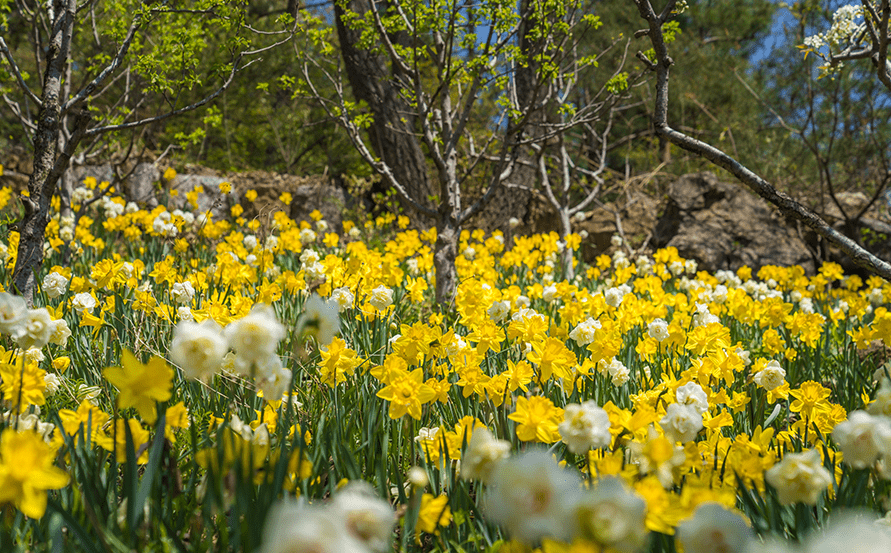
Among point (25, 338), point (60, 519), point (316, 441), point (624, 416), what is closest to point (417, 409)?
point (316, 441)

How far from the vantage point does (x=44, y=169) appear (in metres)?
2.53

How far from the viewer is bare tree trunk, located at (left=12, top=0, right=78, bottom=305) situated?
8.04 feet

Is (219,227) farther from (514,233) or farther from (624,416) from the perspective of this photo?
(514,233)

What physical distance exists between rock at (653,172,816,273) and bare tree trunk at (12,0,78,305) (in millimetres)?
6665

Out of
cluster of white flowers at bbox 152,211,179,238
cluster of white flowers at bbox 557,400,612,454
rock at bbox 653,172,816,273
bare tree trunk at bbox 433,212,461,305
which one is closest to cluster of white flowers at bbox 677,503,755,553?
cluster of white flowers at bbox 557,400,612,454

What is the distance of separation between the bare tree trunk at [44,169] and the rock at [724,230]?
6.67 metres

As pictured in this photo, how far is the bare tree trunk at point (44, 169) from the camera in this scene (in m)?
2.45

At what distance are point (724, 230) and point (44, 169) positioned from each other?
7302 millimetres

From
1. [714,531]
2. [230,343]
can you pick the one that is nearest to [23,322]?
[230,343]

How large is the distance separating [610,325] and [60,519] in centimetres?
191

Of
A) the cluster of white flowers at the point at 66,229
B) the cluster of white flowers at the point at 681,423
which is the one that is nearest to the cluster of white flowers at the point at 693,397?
the cluster of white flowers at the point at 681,423

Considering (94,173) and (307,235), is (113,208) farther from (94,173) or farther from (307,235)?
(94,173)

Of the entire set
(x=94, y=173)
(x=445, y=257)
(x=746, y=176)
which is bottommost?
(x=445, y=257)

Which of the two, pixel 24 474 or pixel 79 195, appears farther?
pixel 79 195
